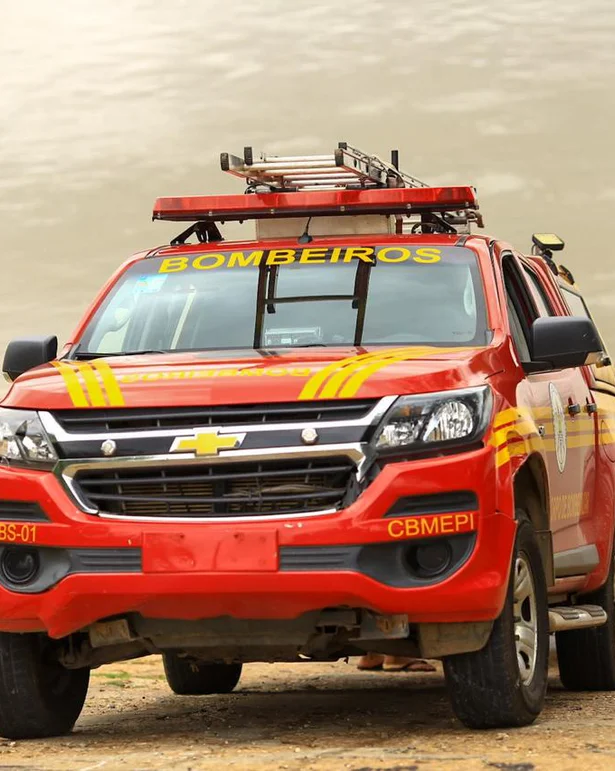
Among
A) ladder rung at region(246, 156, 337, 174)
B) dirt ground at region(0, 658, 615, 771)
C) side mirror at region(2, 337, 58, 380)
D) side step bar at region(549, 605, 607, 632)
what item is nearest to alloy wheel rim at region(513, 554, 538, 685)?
dirt ground at region(0, 658, 615, 771)

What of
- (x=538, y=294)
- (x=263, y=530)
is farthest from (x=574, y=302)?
(x=263, y=530)

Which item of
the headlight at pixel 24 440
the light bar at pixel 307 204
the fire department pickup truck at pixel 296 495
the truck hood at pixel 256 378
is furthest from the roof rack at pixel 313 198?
the headlight at pixel 24 440

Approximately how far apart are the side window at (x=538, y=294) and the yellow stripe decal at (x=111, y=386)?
2578mm

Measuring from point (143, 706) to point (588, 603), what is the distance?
2359mm

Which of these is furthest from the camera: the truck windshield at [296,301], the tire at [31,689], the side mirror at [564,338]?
the truck windshield at [296,301]

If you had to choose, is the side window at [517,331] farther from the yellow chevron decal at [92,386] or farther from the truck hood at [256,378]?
the yellow chevron decal at [92,386]

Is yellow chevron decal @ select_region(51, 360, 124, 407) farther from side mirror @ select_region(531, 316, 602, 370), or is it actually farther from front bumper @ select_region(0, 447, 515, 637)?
side mirror @ select_region(531, 316, 602, 370)

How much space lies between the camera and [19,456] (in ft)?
22.5

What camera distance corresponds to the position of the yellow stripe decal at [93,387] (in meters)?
6.78

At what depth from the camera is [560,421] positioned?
8414 mm

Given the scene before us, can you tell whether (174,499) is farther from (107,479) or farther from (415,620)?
(415,620)

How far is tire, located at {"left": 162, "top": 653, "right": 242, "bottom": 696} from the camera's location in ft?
31.6

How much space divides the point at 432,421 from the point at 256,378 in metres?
0.66

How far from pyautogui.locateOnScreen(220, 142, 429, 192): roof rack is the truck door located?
100 cm
